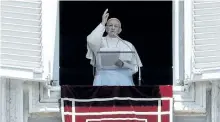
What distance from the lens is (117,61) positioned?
12.6m

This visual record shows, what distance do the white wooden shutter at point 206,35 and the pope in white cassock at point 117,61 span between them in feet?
2.09

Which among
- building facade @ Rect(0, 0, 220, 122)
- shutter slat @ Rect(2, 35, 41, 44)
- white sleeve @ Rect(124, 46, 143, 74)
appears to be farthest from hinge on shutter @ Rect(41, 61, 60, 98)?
white sleeve @ Rect(124, 46, 143, 74)

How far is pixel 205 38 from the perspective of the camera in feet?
40.0

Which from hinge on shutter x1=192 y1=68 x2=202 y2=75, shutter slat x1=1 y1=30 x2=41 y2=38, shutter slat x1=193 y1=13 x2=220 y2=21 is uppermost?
shutter slat x1=193 y1=13 x2=220 y2=21

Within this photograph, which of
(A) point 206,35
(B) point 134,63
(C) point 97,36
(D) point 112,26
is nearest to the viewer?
(A) point 206,35

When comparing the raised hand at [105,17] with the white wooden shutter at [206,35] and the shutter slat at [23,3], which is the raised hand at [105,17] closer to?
the shutter slat at [23,3]

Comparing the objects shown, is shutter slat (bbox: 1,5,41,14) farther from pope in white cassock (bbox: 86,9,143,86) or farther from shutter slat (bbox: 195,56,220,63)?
shutter slat (bbox: 195,56,220,63)

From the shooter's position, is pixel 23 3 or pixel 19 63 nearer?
pixel 19 63

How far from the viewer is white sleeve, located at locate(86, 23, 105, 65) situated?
12.5 metres

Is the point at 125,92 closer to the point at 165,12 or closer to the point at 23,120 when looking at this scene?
the point at 23,120

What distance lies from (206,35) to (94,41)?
91 centimetres

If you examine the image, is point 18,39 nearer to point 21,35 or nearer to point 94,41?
point 21,35

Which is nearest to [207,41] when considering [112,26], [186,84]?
[186,84]

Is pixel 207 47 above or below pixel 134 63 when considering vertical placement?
above
